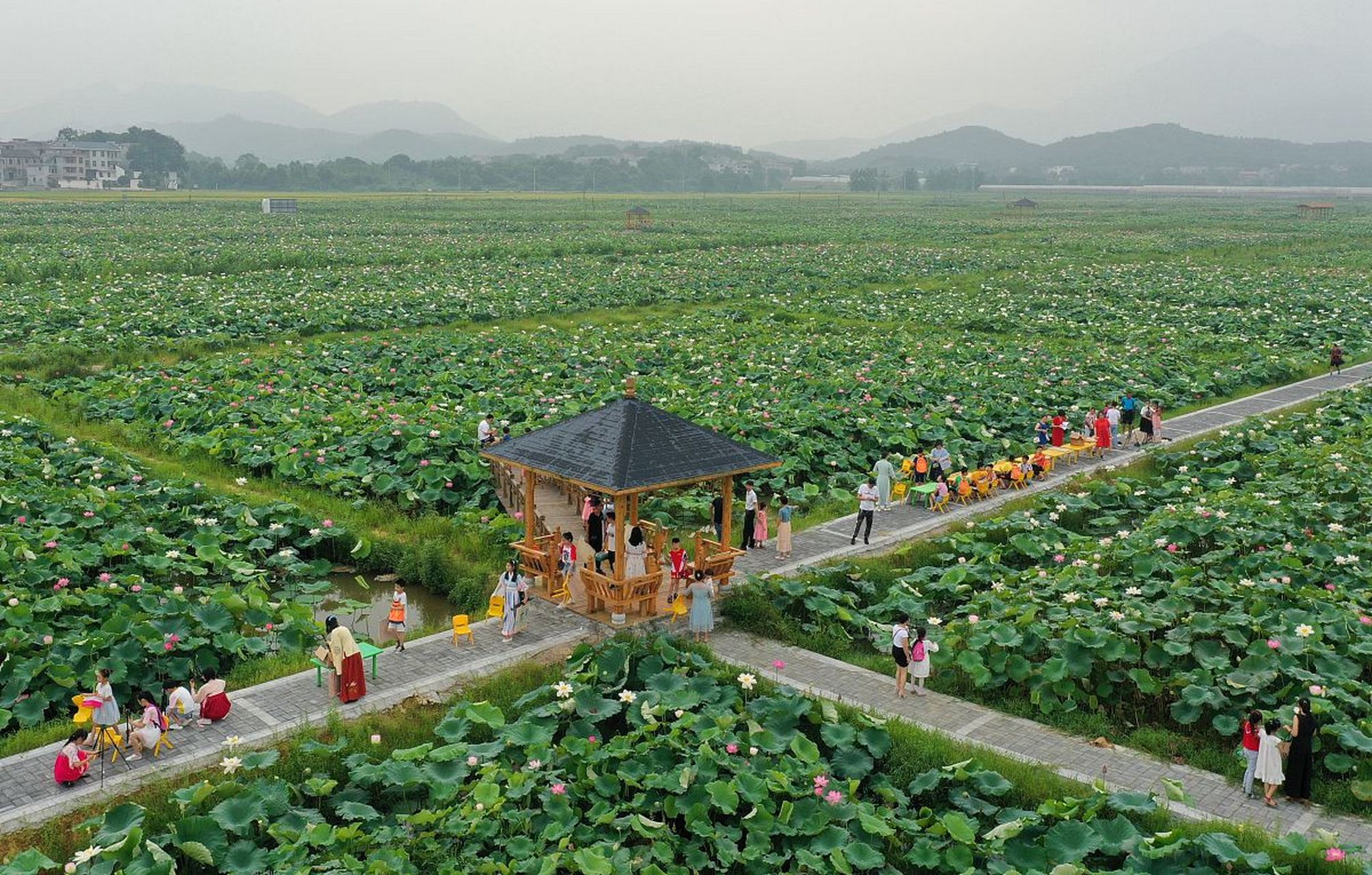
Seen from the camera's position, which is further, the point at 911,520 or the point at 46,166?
the point at 46,166

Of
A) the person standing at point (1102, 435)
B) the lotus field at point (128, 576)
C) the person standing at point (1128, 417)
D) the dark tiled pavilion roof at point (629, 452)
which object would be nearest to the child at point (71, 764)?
the lotus field at point (128, 576)

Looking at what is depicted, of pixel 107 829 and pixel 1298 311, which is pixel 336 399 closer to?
pixel 107 829

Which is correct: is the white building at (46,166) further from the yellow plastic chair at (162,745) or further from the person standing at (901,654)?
the person standing at (901,654)

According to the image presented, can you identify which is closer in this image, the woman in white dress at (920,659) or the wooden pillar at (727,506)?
the woman in white dress at (920,659)

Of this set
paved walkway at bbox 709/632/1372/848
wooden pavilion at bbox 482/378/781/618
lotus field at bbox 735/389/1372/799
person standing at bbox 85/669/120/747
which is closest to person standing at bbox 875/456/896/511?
lotus field at bbox 735/389/1372/799

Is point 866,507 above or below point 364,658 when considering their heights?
above

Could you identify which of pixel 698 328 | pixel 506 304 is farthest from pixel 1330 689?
pixel 506 304

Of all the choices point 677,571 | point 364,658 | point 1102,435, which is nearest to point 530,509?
point 677,571

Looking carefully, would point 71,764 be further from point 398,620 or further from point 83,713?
point 398,620
